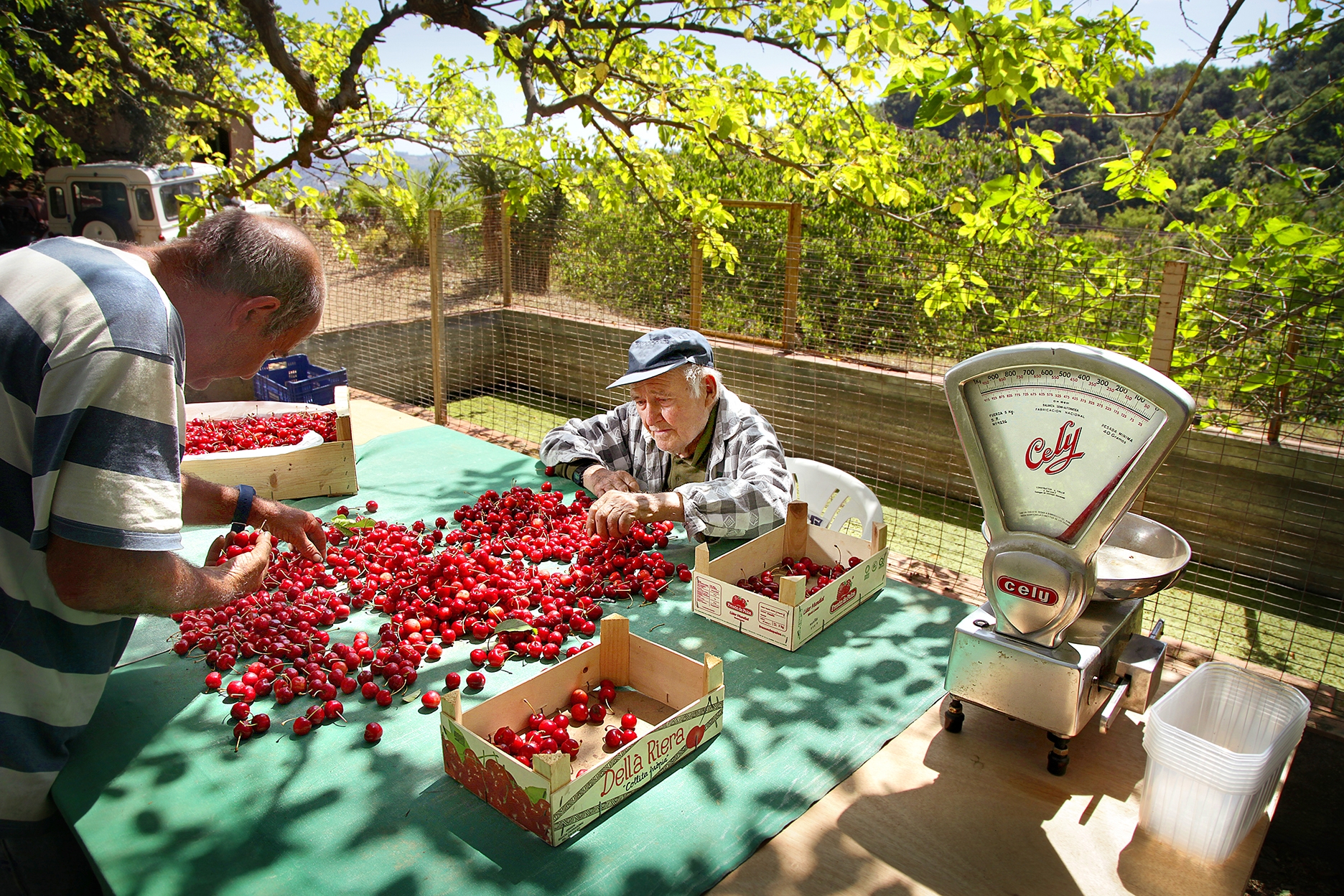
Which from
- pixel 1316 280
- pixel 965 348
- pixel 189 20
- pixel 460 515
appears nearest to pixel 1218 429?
Result: pixel 965 348

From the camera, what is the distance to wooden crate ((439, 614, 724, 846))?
124 cm

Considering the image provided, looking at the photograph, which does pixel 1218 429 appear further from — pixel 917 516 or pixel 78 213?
pixel 78 213

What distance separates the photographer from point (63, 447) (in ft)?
4.00

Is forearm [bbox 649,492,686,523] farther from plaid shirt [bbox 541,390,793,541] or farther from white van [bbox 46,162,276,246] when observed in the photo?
white van [bbox 46,162,276,246]

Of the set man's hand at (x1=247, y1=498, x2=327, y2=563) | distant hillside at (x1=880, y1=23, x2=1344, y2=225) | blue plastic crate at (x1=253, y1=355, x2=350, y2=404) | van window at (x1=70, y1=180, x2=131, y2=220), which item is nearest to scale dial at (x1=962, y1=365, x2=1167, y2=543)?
man's hand at (x1=247, y1=498, x2=327, y2=563)

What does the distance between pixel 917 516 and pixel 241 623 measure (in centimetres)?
416

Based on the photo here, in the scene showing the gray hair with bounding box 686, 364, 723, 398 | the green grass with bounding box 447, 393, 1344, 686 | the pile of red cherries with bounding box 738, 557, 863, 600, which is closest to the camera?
the pile of red cherries with bounding box 738, 557, 863, 600

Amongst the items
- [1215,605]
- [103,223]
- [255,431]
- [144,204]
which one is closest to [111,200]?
[103,223]

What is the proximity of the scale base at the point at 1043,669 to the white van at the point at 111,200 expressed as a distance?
13.7 metres

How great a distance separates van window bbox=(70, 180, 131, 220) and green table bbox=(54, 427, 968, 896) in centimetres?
1365

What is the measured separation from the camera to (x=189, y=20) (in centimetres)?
590

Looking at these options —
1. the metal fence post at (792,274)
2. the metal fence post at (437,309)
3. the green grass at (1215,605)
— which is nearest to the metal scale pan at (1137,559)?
A: the green grass at (1215,605)

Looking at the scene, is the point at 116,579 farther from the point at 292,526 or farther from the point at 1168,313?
the point at 1168,313

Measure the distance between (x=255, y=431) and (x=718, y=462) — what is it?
180 cm
